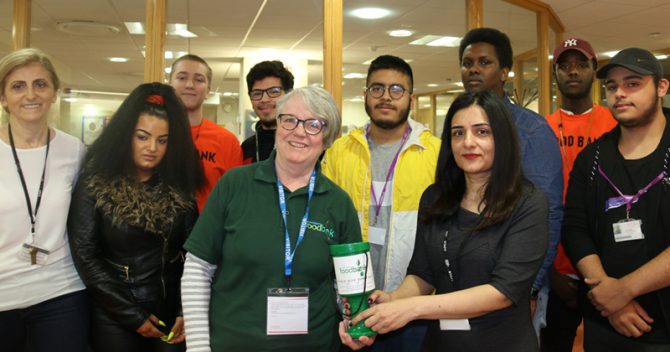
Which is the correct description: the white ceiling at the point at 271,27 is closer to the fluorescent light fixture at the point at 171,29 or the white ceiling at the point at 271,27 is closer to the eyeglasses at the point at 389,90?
the fluorescent light fixture at the point at 171,29

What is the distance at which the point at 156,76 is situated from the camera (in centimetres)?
368

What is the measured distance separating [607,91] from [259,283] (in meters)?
1.64

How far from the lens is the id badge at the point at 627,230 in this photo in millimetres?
1832

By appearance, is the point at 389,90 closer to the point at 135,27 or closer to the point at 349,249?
the point at 349,249

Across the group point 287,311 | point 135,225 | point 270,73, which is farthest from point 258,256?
point 270,73

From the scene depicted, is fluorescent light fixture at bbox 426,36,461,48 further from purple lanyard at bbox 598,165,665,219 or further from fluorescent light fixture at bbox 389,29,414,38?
purple lanyard at bbox 598,165,665,219

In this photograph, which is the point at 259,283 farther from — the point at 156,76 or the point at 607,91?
the point at 156,76

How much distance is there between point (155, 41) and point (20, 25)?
160cm

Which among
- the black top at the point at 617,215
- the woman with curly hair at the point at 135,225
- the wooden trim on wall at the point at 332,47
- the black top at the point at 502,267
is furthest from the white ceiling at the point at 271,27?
the black top at the point at 502,267

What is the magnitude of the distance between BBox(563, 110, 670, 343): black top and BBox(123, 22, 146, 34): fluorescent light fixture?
381cm

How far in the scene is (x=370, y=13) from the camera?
5.02 metres

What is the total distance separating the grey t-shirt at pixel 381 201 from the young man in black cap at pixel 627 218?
765mm

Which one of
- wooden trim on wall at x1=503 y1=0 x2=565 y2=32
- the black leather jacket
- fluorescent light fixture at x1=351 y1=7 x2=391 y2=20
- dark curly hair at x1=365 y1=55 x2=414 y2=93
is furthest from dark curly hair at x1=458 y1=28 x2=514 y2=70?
wooden trim on wall at x1=503 y1=0 x2=565 y2=32

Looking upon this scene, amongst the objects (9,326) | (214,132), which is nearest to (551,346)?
(214,132)
